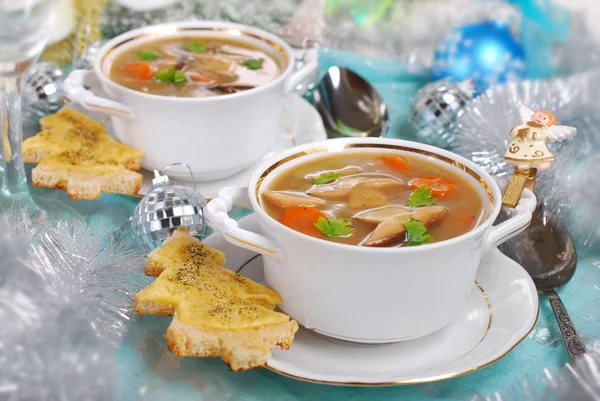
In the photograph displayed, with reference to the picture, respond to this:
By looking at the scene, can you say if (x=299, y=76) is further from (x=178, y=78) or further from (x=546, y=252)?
(x=546, y=252)

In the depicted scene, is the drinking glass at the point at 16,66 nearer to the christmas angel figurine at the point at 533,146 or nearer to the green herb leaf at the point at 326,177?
the green herb leaf at the point at 326,177

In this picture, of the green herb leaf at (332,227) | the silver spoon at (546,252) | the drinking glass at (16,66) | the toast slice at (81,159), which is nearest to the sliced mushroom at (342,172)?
the green herb leaf at (332,227)

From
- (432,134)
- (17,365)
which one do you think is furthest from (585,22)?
(17,365)

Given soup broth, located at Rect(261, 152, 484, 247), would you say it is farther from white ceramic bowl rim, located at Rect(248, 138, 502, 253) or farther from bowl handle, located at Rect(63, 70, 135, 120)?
bowl handle, located at Rect(63, 70, 135, 120)

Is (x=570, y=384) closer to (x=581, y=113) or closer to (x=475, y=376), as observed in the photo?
(x=475, y=376)

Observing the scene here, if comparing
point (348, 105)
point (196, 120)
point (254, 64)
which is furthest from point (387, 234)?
point (348, 105)

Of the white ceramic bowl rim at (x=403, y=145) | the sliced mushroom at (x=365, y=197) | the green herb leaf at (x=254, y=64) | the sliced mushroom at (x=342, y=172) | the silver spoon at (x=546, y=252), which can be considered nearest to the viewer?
the white ceramic bowl rim at (x=403, y=145)
